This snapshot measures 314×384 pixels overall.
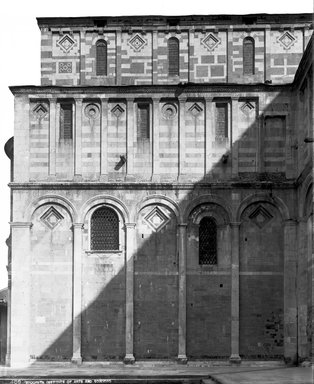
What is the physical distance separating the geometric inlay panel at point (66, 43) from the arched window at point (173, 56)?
13.4ft

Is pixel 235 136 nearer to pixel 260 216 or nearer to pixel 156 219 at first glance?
pixel 260 216

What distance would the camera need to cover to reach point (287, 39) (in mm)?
35406

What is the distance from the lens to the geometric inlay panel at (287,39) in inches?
1390

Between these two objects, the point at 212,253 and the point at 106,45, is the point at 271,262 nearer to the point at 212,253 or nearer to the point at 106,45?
the point at 212,253

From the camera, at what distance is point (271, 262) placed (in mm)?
31609

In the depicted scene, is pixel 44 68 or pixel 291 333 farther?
pixel 44 68

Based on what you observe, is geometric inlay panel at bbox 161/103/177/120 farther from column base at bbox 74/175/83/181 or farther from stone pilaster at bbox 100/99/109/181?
column base at bbox 74/175/83/181

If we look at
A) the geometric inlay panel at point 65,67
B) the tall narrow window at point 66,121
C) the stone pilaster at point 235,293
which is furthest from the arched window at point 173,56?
the stone pilaster at point 235,293

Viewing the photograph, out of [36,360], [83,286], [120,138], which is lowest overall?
[36,360]

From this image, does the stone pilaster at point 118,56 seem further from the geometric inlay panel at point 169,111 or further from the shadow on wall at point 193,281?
the shadow on wall at point 193,281

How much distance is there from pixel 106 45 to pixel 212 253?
10239mm

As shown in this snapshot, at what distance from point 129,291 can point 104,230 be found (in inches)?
98.6

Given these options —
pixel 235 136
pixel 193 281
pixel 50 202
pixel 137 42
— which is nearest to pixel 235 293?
pixel 193 281

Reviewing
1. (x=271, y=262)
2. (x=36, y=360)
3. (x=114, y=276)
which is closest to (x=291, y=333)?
(x=271, y=262)
